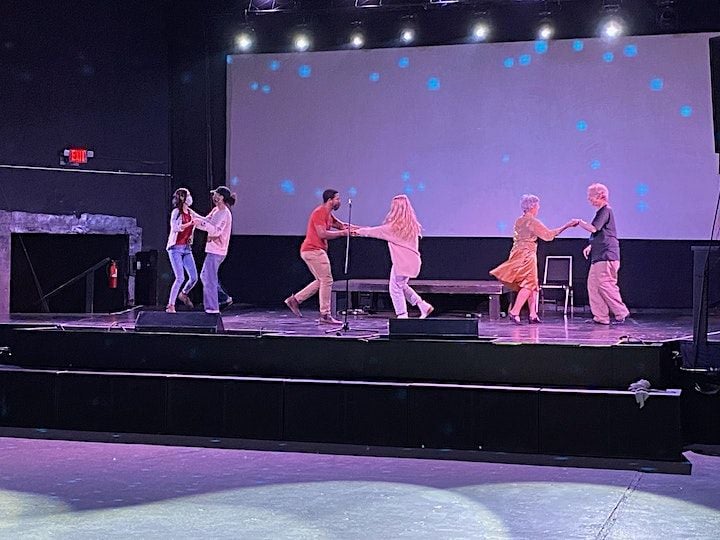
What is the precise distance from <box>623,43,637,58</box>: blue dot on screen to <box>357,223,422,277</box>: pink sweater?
178 inches

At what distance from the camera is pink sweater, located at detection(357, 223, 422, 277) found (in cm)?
993

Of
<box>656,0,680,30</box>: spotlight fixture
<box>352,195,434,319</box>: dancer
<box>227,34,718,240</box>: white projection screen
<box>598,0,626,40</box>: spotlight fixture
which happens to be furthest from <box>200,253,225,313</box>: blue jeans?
<box>656,0,680,30</box>: spotlight fixture

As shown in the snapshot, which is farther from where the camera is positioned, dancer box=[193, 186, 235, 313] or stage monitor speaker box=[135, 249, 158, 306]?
stage monitor speaker box=[135, 249, 158, 306]

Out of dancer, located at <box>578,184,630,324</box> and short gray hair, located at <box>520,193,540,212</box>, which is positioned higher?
short gray hair, located at <box>520,193,540,212</box>

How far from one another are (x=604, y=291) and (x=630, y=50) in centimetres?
373

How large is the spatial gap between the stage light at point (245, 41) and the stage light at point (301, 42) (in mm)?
593

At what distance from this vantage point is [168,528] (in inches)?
191

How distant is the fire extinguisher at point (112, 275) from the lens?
12738 millimetres

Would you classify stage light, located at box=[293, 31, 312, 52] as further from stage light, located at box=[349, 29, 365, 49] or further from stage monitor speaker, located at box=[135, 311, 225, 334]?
stage monitor speaker, located at box=[135, 311, 225, 334]

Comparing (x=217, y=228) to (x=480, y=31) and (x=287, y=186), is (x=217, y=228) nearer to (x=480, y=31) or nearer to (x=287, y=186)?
(x=287, y=186)

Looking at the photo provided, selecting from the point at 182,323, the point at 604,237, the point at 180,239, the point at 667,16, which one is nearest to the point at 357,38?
the point at 667,16

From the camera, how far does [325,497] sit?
552 centimetres

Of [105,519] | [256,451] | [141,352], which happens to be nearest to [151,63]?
[141,352]

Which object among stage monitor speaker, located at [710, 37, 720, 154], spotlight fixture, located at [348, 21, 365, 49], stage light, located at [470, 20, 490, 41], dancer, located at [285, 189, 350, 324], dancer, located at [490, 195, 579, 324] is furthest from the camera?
spotlight fixture, located at [348, 21, 365, 49]
